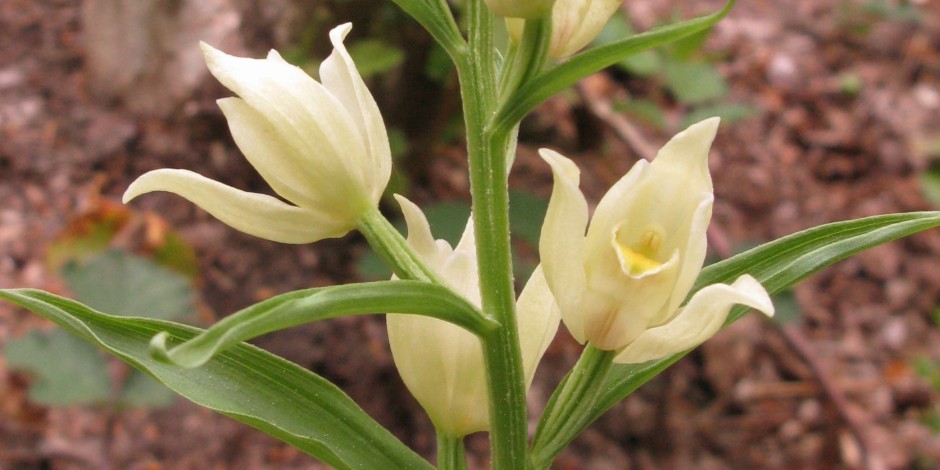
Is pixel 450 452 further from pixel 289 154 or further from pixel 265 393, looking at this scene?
pixel 289 154

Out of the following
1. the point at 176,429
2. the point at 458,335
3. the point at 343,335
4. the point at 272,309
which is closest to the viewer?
the point at 272,309

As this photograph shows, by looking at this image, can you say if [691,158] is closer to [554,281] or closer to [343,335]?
[554,281]

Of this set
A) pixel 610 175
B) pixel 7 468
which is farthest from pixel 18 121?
pixel 610 175

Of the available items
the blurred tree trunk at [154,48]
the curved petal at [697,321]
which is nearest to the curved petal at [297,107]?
the curved petal at [697,321]

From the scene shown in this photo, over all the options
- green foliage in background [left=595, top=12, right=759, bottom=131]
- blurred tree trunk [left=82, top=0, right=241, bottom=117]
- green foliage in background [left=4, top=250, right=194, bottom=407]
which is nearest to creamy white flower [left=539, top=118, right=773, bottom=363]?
green foliage in background [left=4, top=250, right=194, bottom=407]

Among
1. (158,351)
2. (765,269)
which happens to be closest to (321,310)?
(158,351)
